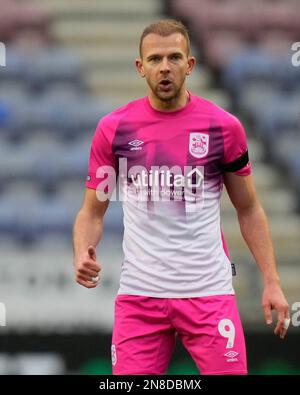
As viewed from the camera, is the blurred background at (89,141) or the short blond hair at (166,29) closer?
the short blond hair at (166,29)

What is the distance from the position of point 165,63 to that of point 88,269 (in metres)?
0.79

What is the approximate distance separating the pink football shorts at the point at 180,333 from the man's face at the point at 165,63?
0.76 metres

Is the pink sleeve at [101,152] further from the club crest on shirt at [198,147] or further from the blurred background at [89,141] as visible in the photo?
the blurred background at [89,141]

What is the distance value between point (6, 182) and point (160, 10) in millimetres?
2140

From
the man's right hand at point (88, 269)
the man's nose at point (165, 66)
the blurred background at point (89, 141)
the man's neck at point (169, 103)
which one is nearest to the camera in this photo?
the man's right hand at point (88, 269)

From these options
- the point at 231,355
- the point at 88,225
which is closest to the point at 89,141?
the point at 88,225

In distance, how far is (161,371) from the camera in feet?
12.3

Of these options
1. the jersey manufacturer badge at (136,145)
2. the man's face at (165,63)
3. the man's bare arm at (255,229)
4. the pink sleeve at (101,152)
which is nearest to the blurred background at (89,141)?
the man's bare arm at (255,229)

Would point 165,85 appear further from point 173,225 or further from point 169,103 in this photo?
point 173,225

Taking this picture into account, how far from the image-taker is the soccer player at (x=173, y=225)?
370cm

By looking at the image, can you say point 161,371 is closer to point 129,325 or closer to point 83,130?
point 129,325

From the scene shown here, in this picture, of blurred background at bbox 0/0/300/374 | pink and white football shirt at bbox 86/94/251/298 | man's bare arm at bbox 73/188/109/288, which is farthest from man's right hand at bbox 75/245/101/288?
blurred background at bbox 0/0/300/374

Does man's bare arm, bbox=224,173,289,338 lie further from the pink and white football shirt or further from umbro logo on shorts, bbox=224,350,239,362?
umbro logo on shorts, bbox=224,350,239,362
